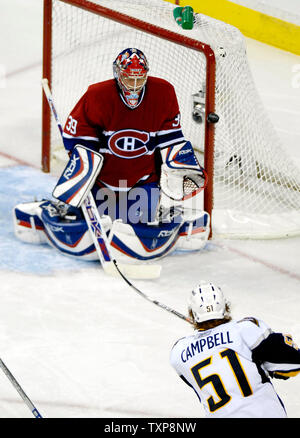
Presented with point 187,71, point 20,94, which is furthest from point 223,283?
point 20,94

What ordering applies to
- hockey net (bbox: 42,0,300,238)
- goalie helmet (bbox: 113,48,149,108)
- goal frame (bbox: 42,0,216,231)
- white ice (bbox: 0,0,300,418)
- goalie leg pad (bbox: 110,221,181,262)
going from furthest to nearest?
1. hockey net (bbox: 42,0,300,238)
2. goal frame (bbox: 42,0,216,231)
3. goalie leg pad (bbox: 110,221,181,262)
4. goalie helmet (bbox: 113,48,149,108)
5. white ice (bbox: 0,0,300,418)

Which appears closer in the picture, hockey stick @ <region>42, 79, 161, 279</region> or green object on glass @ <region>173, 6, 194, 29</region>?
hockey stick @ <region>42, 79, 161, 279</region>

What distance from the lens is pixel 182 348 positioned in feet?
9.57

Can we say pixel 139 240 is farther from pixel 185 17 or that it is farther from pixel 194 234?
pixel 185 17

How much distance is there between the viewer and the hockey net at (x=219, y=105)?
4676 mm

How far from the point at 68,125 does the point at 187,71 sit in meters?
0.84

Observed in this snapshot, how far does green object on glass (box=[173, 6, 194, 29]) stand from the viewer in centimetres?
470

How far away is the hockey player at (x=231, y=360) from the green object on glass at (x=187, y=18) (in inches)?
81.4

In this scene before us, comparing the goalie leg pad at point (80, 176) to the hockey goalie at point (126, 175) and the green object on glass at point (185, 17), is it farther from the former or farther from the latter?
the green object on glass at point (185, 17)

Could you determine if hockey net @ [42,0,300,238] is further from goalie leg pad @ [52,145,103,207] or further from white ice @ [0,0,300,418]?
goalie leg pad @ [52,145,103,207]

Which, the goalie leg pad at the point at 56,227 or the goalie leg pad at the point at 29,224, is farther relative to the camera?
the goalie leg pad at the point at 29,224

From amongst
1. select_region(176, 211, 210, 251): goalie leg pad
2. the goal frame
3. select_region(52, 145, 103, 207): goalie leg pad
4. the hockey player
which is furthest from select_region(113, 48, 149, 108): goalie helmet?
the hockey player

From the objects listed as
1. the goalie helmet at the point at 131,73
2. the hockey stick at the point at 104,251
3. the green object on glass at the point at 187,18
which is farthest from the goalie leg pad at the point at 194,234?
the green object on glass at the point at 187,18
